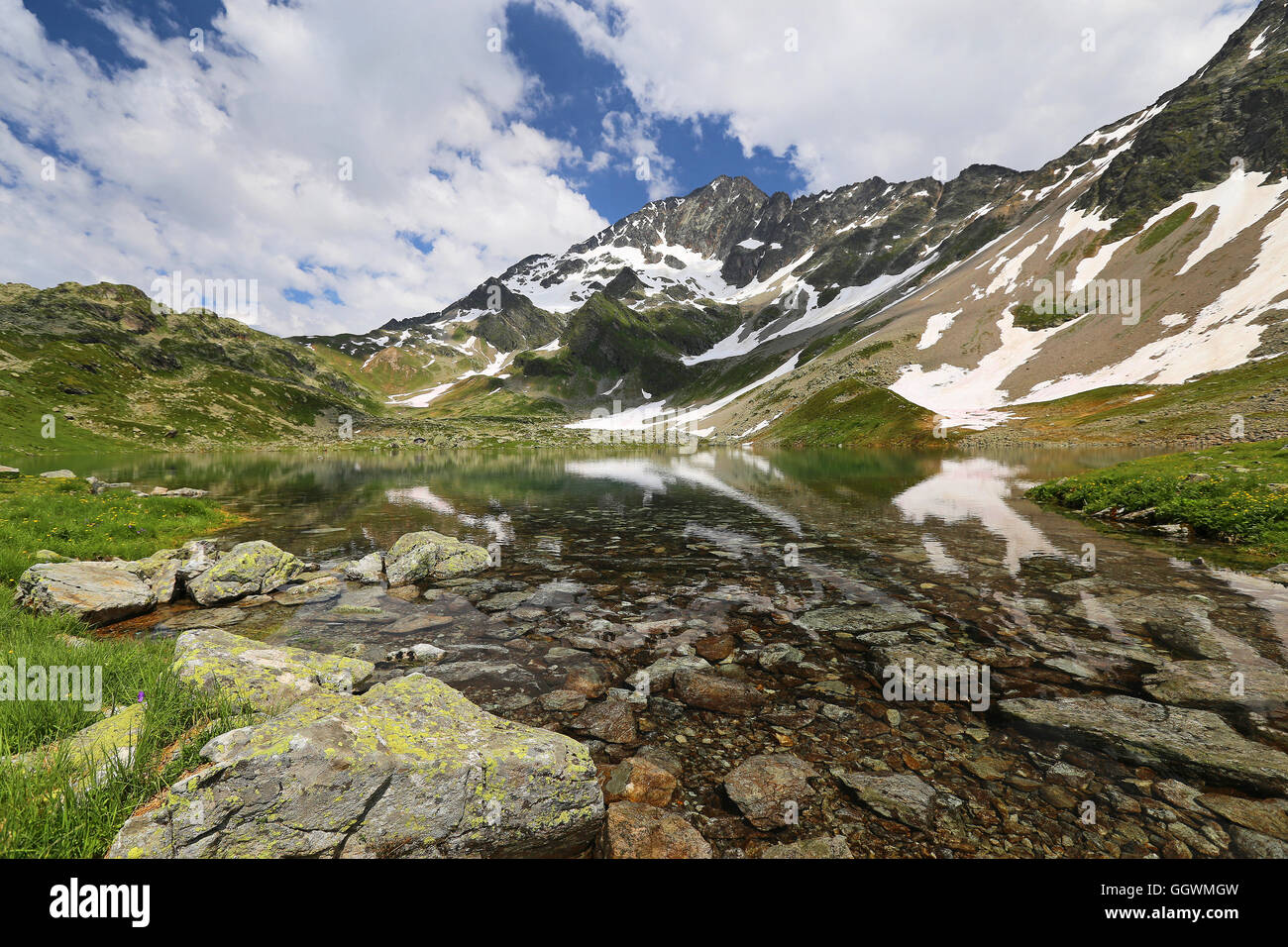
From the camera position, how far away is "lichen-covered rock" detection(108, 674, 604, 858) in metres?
4.21

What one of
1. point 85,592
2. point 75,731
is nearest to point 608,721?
point 75,731

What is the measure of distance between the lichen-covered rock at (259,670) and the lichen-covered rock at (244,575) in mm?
7157

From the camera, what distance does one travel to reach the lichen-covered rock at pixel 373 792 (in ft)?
13.8

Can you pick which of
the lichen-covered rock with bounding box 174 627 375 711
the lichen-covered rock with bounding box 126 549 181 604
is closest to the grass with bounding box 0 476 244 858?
the lichen-covered rock with bounding box 174 627 375 711

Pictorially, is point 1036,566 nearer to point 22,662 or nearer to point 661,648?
point 661,648

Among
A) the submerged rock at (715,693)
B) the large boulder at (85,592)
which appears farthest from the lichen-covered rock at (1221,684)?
the large boulder at (85,592)

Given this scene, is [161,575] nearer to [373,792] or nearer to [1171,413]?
[373,792]

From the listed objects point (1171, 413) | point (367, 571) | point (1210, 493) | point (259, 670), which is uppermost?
point (1171, 413)

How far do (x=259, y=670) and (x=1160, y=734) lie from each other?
46.8ft

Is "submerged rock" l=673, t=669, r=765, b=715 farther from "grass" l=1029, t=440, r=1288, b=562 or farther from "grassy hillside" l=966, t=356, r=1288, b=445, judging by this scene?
"grassy hillside" l=966, t=356, r=1288, b=445

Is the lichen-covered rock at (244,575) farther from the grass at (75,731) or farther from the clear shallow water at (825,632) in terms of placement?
the grass at (75,731)

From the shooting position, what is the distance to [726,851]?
5.63 m

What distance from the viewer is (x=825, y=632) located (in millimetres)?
12109
